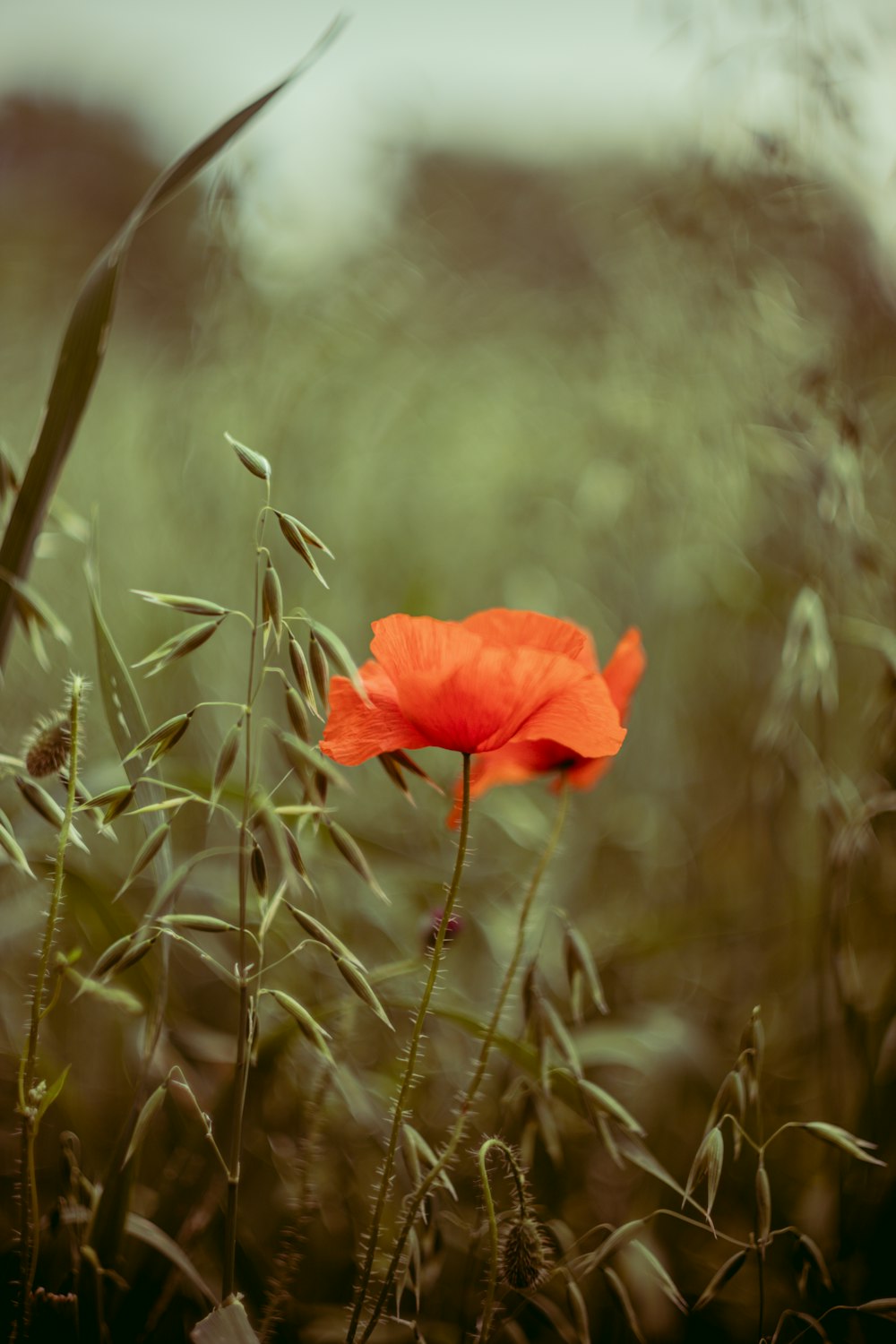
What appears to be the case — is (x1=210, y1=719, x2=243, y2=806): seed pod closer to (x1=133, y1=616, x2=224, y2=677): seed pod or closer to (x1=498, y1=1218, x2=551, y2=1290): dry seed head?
(x1=133, y1=616, x2=224, y2=677): seed pod

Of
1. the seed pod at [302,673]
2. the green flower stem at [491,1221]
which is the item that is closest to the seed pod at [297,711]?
the seed pod at [302,673]

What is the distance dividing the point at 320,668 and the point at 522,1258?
0.23 metres

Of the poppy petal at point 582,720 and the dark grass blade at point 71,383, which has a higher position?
the dark grass blade at point 71,383

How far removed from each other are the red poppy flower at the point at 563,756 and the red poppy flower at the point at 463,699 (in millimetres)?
→ 66

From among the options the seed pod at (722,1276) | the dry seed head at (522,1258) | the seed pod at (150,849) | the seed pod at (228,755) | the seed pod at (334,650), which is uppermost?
the seed pod at (334,650)

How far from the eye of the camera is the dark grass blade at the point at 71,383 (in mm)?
340

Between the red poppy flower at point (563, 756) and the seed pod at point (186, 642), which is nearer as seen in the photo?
the seed pod at point (186, 642)

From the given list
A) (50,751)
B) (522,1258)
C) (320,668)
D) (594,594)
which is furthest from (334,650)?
(594,594)

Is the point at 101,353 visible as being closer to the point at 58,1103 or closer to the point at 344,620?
the point at 58,1103

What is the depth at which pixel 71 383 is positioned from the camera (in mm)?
343

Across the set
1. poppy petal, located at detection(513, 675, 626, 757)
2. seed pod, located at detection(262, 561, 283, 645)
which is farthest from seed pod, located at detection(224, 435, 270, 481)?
poppy petal, located at detection(513, 675, 626, 757)

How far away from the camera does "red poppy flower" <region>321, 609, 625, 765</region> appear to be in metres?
0.35

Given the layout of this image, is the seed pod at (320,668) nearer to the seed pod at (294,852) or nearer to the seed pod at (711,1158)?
the seed pod at (294,852)

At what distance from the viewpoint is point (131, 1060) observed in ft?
1.98
